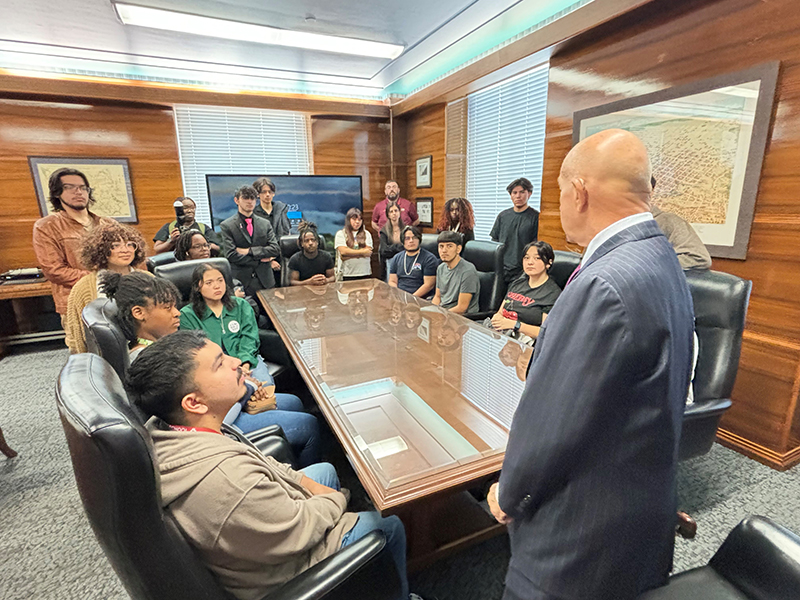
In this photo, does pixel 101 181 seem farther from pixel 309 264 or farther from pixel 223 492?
pixel 223 492

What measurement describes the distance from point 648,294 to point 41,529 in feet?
8.27

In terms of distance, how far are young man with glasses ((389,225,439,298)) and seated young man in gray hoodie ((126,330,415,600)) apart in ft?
7.61

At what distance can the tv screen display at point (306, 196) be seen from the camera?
16.2 ft

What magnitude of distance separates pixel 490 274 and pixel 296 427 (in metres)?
1.91

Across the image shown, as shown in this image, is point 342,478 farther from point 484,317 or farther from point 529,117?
point 529,117


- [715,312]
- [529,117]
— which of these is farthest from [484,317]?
[529,117]

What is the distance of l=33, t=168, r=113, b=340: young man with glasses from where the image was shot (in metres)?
2.73

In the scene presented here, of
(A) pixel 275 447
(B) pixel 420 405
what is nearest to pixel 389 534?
(B) pixel 420 405

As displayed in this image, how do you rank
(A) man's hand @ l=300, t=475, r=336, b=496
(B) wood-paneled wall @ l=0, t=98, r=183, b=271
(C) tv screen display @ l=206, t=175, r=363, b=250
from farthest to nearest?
(C) tv screen display @ l=206, t=175, r=363, b=250 → (B) wood-paneled wall @ l=0, t=98, r=183, b=271 → (A) man's hand @ l=300, t=475, r=336, b=496

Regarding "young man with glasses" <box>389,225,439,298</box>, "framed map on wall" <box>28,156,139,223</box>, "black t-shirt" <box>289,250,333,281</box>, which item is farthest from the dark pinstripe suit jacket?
"framed map on wall" <box>28,156,139,223</box>

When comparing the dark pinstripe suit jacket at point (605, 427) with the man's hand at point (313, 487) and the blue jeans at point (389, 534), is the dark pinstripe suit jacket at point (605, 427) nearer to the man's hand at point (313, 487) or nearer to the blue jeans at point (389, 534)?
the blue jeans at point (389, 534)

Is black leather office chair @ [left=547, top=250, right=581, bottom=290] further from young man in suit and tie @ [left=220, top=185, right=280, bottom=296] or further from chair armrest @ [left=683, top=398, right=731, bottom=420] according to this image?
young man in suit and tie @ [left=220, top=185, right=280, bottom=296]

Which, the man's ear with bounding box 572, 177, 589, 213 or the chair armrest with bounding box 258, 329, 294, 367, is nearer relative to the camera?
the man's ear with bounding box 572, 177, 589, 213

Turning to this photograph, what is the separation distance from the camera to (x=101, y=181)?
4531mm
